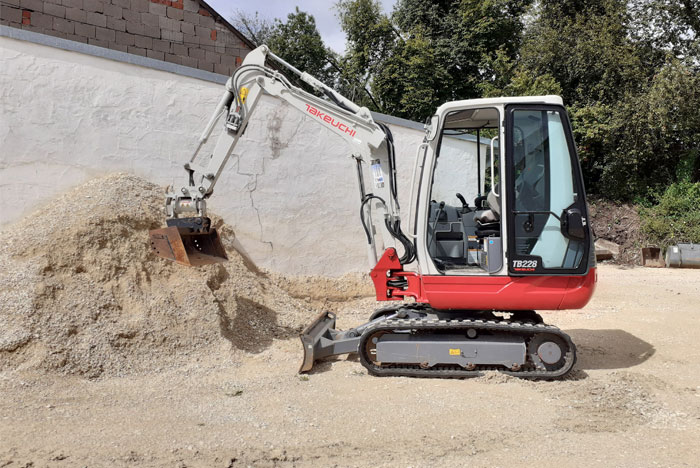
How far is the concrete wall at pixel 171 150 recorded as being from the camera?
6453 mm

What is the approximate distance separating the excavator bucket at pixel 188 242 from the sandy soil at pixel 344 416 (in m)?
1.04

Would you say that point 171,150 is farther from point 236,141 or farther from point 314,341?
point 314,341

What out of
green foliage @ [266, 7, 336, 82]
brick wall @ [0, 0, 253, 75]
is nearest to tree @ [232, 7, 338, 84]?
green foliage @ [266, 7, 336, 82]

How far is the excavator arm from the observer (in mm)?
5379

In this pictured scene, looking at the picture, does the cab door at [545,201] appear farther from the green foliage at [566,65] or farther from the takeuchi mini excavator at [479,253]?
the green foliage at [566,65]

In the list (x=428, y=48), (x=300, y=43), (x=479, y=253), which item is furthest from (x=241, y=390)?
(x=300, y=43)

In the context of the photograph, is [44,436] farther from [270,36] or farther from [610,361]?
[270,36]

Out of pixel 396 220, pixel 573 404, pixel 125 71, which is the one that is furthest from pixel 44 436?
pixel 125 71

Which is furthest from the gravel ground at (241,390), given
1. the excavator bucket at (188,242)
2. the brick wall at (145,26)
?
the brick wall at (145,26)

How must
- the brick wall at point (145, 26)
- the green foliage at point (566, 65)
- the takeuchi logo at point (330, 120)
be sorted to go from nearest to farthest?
the takeuchi logo at point (330, 120)
the brick wall at point (145, 26)
the green foliage at point (566, 65)

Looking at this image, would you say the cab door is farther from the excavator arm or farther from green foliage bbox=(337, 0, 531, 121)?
green foliage bbox=(337, 0, 531, 121)

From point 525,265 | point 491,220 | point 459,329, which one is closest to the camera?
point 525,265

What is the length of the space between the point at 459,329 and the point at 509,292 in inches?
22.7

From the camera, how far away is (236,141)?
18.3 ft
